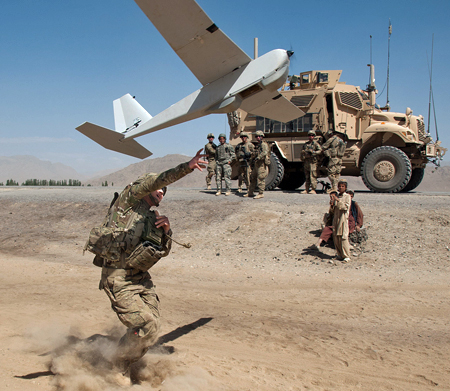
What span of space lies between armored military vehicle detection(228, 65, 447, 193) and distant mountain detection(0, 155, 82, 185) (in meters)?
95.2

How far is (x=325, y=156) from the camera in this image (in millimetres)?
12523

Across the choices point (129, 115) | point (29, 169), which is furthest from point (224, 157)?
point (29, 169)

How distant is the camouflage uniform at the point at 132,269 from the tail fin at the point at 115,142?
3467 millimetres

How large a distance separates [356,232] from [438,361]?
4604 mm

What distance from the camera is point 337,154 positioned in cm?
1205

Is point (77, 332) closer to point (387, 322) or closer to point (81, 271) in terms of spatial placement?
point (81, 271)

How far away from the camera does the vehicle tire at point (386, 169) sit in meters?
12.8

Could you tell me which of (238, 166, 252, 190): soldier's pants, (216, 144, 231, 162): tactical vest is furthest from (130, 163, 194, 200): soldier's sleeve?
(238, 166, 252, 190): soldier's pants

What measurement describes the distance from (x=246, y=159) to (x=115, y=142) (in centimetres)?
631

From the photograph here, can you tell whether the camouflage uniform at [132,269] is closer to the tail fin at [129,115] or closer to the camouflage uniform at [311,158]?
the tail fin at [129,115]

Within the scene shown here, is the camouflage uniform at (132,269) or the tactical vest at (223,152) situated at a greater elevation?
the tactical vest at (223,152)

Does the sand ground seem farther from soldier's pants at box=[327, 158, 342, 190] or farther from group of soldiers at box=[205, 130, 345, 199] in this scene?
soldier's pants at box=[327, 158, 342, 190]

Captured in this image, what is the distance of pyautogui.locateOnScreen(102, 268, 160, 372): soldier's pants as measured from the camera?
3.39m

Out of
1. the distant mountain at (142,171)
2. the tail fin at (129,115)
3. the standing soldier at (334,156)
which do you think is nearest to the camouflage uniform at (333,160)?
the standing soldier at (334,156)
